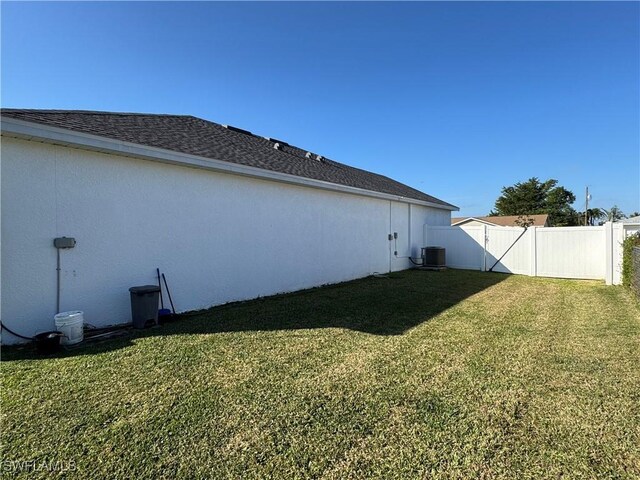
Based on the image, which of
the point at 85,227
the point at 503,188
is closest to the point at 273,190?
the point at 85,227

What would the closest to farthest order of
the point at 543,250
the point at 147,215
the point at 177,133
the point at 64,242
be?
1. the point at 64,242
2. the point at 147,215
3. the point at 177,133
4. the point at 543,250

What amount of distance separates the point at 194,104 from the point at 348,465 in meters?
12.7

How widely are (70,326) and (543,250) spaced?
13960mm

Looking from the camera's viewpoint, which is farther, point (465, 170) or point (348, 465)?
point (465, 170)

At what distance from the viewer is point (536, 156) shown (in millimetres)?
24875

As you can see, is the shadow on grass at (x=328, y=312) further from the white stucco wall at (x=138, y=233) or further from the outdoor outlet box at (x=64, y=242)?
the outdoor outlet box at (x=64, y=242)

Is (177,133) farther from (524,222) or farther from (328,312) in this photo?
(524,222)

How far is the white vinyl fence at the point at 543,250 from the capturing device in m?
9.77

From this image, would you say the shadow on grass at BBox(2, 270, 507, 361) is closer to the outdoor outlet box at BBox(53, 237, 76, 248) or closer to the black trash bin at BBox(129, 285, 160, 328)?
the black trash bin at BBox(129, 285, 160, 328)

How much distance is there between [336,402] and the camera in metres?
2.92

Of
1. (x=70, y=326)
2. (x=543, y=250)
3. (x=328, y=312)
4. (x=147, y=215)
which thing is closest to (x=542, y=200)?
(x=543, y=250)

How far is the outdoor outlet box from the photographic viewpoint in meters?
4.83

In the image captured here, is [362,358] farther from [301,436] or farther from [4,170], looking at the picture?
[4,170]

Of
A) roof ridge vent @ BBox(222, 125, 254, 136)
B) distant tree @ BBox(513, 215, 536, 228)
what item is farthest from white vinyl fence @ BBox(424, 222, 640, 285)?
roof ridge vent @ BBox(222, 125, 254, 136)
